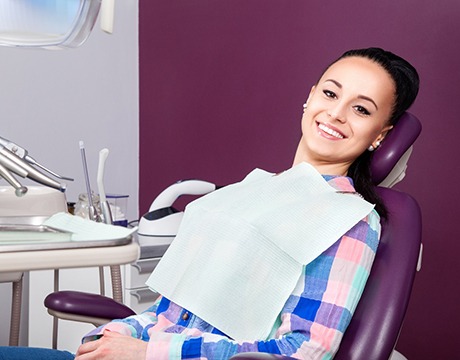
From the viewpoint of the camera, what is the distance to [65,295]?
1.48 metres

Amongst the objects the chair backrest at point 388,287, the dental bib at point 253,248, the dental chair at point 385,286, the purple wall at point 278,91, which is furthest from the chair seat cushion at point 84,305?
the purple wall at point 278,91

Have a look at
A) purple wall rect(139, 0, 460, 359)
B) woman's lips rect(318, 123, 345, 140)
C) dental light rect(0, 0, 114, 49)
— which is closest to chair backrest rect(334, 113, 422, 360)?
woman's lips rect(318, 123, 345, 140)

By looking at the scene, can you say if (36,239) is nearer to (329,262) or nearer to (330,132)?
(329,262)

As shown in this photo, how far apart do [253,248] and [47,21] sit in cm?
60

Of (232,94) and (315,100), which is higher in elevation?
(315,100)

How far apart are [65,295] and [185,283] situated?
0.26 m

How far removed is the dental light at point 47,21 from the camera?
136 cm

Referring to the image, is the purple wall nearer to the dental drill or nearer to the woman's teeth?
the woman's teeth

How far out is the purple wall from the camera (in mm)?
2271

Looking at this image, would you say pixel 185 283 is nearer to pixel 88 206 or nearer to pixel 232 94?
pixel 88 206

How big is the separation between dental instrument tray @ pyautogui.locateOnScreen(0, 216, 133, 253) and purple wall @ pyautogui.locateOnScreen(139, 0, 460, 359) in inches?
54.5

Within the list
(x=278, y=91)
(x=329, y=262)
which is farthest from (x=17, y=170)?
(x=278, y=91)

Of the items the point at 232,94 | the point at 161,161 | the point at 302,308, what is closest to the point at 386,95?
the point at 302,308

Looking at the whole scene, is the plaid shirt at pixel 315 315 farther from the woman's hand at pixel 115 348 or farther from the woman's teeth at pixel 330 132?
the woman's teeth at pixel 330 132
